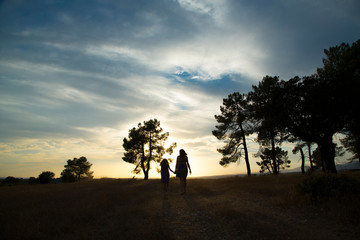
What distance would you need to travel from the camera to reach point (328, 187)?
7.21 metres

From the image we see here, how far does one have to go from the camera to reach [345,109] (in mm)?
16797

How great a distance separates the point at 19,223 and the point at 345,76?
23.9 meters

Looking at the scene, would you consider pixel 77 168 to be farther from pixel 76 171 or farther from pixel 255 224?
pixel 255 224

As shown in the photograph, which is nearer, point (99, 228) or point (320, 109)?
point (99, 228)

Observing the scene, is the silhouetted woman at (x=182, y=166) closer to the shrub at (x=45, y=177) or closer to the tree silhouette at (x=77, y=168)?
the shrub at (x=45, y=177)

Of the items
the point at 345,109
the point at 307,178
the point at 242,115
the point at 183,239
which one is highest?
the point at 242,115

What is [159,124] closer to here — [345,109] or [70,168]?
[345,109]

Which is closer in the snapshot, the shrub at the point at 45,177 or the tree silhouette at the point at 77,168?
the shrub at the point at 45,177

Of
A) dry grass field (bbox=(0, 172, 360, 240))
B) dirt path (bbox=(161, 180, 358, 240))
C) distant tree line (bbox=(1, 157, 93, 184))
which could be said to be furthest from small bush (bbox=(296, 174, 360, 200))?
distant tree line (bbox=(1, 157, 93, 184))

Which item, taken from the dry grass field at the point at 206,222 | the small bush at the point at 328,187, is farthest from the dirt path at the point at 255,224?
the small bush at the point at 328,187

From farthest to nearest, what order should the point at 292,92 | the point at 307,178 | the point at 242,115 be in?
the point at 242,115 → the point at 292,92 → the point at 307,178

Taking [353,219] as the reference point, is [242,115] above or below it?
above

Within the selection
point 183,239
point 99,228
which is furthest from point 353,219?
point 99,228

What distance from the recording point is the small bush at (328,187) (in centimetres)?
694
